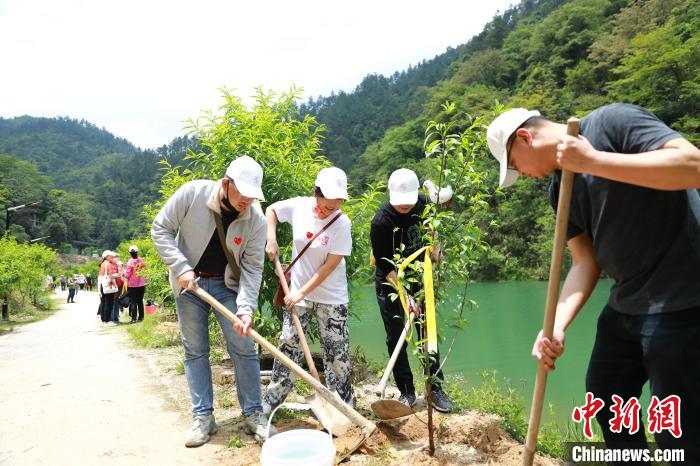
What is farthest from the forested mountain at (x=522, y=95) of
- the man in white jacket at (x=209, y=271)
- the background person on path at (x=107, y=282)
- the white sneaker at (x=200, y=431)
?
the background person on path at (x=107, y=282)

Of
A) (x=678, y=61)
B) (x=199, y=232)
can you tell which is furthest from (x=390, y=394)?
(x=678, y=61)

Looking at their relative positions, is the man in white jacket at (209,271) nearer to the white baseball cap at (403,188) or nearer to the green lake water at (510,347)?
the white baseball cap at (403,188)

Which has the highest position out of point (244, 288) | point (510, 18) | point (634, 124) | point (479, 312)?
point (510, 18)

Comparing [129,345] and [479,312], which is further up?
[129,345]

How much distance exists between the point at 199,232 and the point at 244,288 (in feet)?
1.81

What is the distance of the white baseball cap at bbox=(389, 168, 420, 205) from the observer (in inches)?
153

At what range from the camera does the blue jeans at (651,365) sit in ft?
5.83

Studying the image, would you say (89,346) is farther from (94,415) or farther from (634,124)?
(634,124)

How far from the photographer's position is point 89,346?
8133mm

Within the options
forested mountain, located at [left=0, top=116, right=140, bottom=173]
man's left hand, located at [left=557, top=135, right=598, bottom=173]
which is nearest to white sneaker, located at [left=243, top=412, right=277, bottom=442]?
man's left hand, located at [left=557, top=135, right=598, bottom=173]

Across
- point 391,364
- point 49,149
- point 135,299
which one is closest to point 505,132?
point 391,364

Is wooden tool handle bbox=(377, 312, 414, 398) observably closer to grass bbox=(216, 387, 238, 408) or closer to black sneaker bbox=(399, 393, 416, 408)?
black sneaker bbox=(399, 393, 416, 408)

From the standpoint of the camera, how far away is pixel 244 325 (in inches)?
136

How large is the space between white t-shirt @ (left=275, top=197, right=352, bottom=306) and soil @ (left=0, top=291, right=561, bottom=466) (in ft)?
3.45
